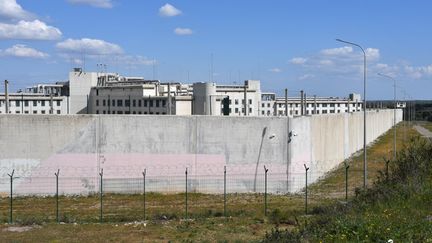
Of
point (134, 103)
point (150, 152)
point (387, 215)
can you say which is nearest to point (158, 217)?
point (150, 152)

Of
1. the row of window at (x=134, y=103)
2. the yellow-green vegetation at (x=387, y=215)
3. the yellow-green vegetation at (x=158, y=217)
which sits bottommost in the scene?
the yellow-green vegetation at (x=158, y=217)

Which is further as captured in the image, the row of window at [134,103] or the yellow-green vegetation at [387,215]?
the row of window at [134,103]

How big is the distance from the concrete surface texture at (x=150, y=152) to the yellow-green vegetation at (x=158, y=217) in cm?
100

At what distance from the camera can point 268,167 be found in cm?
2820

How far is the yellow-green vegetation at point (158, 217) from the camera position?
16781 mm

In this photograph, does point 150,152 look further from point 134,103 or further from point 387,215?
point 134,103

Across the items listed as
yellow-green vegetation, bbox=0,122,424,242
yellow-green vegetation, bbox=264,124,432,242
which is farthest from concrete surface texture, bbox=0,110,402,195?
yellow-green vegetation, bbox=264,124,432,242

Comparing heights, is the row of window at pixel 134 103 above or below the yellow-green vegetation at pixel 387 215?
above

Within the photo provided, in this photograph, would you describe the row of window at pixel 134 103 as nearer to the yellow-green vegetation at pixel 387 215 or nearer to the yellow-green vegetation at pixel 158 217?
the yellow-green vegetation at pixel 158 217

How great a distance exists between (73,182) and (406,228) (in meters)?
19.6

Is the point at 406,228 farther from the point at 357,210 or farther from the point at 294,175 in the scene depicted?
the point at 294,175

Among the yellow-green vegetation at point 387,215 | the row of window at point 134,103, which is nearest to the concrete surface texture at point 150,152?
the yellow-green vegetation at point 387,215

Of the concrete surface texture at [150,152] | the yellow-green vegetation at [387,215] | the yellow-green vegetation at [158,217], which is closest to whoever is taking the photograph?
the yellow-green vegetation at [387,215]

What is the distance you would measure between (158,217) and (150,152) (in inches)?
330
